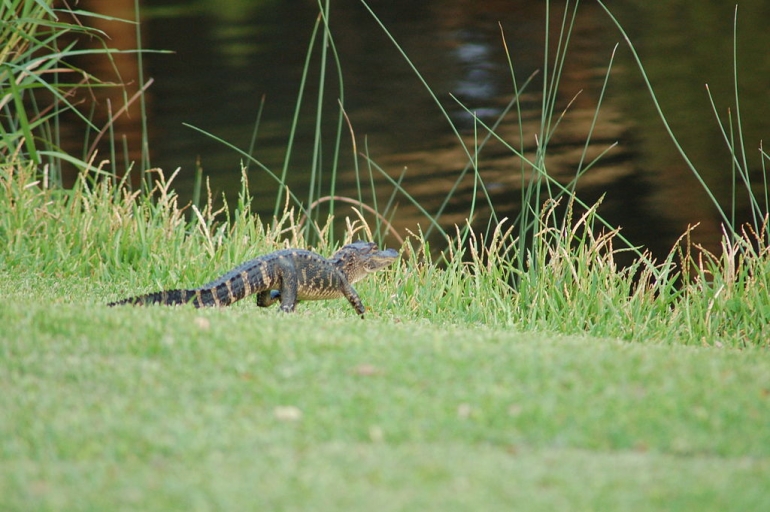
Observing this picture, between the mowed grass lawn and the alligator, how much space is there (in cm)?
63

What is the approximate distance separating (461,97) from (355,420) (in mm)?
10311

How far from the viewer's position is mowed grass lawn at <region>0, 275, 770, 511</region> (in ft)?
7.11

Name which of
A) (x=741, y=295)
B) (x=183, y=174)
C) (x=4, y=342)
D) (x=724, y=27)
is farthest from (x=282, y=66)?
(x=4, y=342)

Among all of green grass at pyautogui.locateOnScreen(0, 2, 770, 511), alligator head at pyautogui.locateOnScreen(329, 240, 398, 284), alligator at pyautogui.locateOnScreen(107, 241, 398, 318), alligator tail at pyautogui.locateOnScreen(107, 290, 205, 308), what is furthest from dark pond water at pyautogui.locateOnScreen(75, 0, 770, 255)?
green grass at pyautogui.locateOnScreen(0, 2, 770, 511)

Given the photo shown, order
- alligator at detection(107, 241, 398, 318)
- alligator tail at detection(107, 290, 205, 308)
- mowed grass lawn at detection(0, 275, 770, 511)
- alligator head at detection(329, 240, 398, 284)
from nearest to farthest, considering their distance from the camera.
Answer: mowed grass lawn at detection(0, 275, 770, 511) → alligator tail at detection(107, 290, 205, 308) → alligator at detection(107, 241, 398, 318) → alligator head at detection(329, 240, 398, 284)

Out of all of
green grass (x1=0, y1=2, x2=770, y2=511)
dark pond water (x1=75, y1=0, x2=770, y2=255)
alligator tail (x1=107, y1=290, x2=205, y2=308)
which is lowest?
dark pond water (x1=75, y1=0, x2=770, y2=255)

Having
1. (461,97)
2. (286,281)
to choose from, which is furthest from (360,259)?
(461,97)

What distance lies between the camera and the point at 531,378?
2820mm

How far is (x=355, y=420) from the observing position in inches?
99.3

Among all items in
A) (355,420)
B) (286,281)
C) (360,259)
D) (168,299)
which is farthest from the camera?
(360,259)

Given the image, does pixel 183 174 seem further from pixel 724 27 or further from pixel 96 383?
pixel 724 27

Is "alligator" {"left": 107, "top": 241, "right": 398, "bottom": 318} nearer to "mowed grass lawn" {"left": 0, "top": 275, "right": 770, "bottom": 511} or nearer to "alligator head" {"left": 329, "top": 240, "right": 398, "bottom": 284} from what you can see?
"alligator head" {"left": 329, "top": 240, "right": 398, "bottom": 284}

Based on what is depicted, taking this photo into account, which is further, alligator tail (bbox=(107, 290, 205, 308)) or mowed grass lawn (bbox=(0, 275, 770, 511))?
alligator tail (bbox=(107, 290, 205, 308))

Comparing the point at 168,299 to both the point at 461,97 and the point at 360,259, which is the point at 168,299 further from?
the point at 461,97
